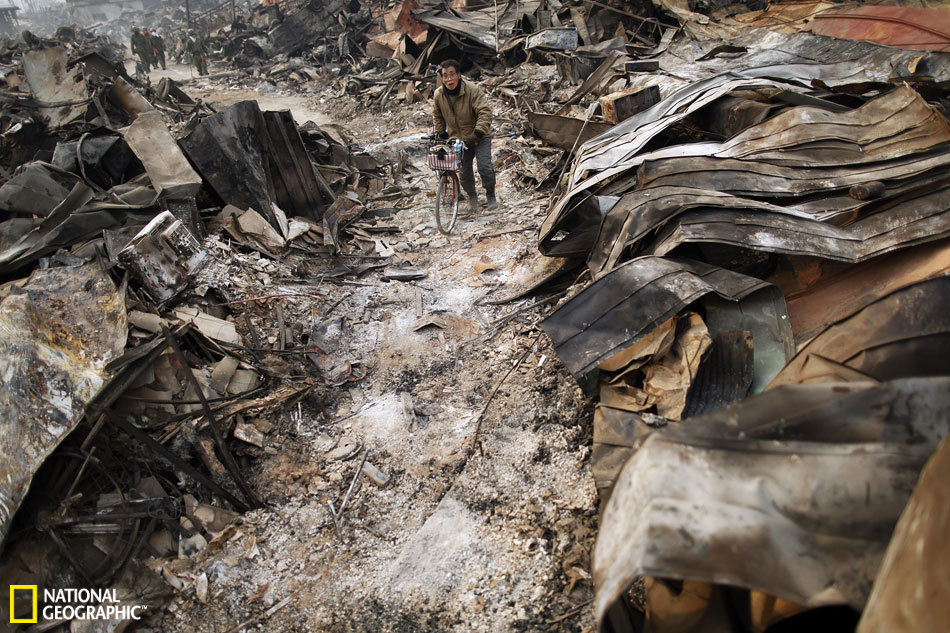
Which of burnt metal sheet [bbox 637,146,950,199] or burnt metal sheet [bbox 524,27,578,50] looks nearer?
burnt metal sheet [bbox 637,146,950,199]

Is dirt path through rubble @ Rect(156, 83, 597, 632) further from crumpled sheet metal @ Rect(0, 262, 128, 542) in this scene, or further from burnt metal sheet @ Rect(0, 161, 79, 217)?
burnt metal sheet @ Rect(0, 161, 79, 217)

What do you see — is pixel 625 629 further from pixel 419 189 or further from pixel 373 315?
pixel 419 189

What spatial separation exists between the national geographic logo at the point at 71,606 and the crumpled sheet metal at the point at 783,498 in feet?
9.11

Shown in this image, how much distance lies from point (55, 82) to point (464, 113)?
7.49 metres

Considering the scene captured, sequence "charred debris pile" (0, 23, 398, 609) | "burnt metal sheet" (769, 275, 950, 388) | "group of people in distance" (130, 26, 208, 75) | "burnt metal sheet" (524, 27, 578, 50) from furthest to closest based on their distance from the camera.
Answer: "group of people in distance" (130, 26, 208, 75), "burnt metal sheet" (524, 27, 578, 50), "charred debris pile" (0, 23, 398, 609), "burnt metal sheet" (769, 275, 950, 388)

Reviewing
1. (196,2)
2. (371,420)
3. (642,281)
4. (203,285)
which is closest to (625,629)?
(642,281)

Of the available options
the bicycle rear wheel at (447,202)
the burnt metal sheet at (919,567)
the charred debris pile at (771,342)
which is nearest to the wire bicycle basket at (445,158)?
the bicycle rear wheel at (447,202)

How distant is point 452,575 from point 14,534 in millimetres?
2512

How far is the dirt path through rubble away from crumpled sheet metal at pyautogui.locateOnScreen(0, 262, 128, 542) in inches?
44.8

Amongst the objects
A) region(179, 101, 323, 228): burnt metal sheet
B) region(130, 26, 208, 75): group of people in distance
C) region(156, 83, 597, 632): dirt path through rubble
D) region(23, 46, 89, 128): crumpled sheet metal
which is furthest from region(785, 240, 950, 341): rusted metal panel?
region(130, 26, 208, 75): group of people in distance

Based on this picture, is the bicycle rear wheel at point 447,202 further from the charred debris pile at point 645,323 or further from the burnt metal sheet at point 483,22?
the burnt metal sheet at point 483,22

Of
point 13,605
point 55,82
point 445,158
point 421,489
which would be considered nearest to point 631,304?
point 421,489

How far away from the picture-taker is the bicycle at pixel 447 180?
6902 millimetres

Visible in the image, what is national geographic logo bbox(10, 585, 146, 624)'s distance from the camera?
277 cm
